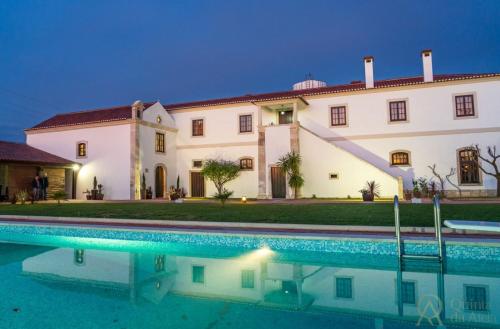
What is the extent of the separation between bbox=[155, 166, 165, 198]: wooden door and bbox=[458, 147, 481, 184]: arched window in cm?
1578

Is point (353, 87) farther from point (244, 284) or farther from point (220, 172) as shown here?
point (244, 284)

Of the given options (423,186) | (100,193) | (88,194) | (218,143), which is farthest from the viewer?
(218,143)

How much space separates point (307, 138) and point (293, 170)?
6.08 feet

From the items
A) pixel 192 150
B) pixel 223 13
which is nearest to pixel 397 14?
pixel 223 13

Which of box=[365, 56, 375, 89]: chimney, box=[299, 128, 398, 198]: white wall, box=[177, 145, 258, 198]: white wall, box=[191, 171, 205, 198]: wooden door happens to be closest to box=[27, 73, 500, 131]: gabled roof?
box=[365, 56, 375, 89]: chimney

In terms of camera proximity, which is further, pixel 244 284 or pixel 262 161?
pixel 262 161

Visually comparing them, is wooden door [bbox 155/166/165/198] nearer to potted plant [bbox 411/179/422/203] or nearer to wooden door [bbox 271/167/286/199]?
wooden door [bbox 271/167/286/199]

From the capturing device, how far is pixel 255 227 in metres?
7.94

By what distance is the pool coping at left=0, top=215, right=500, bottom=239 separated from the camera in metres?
6.71

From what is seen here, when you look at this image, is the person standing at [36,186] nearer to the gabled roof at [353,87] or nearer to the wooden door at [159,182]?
the wooden door at [159,182]

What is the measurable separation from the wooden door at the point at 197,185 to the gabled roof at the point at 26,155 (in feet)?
23.1

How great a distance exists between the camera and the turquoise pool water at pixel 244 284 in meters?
3.69

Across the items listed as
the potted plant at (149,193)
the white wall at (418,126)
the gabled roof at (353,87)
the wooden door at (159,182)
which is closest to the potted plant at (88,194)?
the potted plant at (149,193)

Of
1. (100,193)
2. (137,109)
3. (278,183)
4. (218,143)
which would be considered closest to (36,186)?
(100,193)
